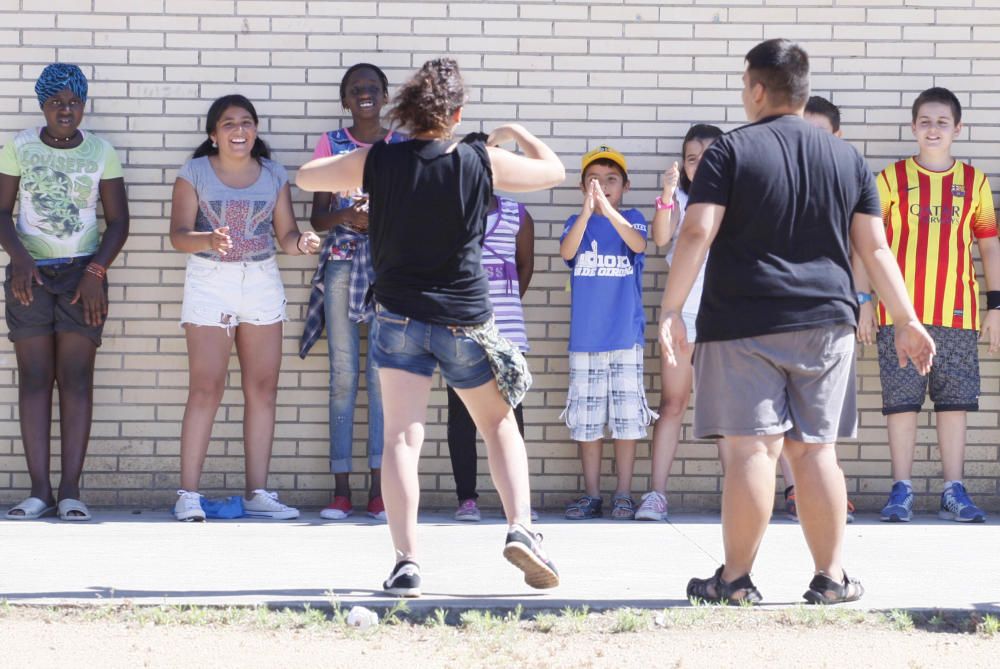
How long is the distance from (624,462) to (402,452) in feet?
8.95

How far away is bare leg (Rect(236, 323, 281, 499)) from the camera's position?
298 inches

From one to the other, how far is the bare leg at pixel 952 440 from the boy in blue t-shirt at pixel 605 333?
67.6 inches

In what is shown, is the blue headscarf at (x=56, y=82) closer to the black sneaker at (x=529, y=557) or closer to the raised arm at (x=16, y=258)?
the raised arm at (x=16, y=258)

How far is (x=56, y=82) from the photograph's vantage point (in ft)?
24.2

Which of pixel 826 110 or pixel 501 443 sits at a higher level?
pixel 826 110

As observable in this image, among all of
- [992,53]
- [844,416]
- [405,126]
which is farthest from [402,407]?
[992,53]

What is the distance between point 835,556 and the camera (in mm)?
5141

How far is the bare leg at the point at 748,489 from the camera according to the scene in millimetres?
5051

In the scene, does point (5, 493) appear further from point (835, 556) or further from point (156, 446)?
point (835, 556)

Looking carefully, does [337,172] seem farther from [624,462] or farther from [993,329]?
[993,329]

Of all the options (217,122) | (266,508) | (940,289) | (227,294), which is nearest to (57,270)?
(227,294)

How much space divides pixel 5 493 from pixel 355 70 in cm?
322

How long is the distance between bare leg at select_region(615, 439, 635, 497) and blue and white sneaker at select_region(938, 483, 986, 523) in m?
1.83

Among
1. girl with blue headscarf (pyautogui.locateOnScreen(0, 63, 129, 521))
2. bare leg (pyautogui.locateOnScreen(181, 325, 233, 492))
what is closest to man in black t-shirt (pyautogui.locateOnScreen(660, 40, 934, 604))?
bare leg (pyautogui.locateOnScreen(181, 325, 233, 492))
